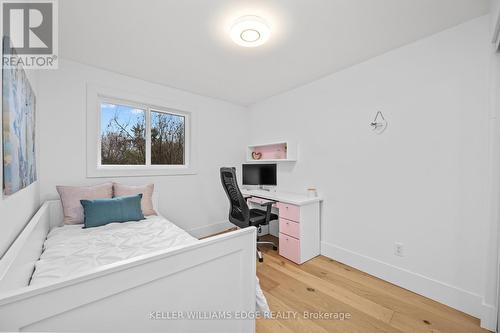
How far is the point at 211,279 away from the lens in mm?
1063

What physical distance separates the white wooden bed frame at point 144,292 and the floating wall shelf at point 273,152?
2.01 m

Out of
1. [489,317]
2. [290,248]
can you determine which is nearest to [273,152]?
[290,248]

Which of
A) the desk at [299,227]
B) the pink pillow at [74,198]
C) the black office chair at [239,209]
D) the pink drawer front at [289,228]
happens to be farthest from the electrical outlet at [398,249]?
the pink pillow at [74,198]

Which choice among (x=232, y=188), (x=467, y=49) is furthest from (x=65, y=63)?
(x=467, y=49)

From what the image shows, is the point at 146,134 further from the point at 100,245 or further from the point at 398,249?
the point at 398,249

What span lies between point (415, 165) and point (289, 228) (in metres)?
1.48

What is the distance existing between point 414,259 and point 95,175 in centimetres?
348

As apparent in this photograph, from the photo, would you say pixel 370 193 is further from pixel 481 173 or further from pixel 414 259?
pixel 481 173

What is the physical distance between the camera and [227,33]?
176 cm

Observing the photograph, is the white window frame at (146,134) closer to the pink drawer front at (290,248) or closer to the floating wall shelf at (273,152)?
the floating wall shelf at (273,152)

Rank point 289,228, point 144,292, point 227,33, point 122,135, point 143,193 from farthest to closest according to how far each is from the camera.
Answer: point 122,135
point 289,228
point 143,193
point 227,33
point 144,292

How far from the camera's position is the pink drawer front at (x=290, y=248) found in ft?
8.05

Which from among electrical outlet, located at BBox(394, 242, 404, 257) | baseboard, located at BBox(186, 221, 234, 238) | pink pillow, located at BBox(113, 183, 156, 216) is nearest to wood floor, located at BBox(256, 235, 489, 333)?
electrical outlet, located at BBox(394, 242, 404, 257)

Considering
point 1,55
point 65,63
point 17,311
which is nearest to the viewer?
point 17,311
